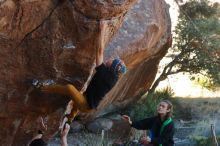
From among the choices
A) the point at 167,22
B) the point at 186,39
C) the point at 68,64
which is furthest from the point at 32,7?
the point at 186,39

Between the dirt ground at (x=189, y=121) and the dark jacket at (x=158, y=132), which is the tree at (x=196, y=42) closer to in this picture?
the dirt ground at (x=189, y=121)

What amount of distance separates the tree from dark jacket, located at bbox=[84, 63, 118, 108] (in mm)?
10278

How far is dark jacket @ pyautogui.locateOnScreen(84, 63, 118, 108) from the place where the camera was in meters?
7.54

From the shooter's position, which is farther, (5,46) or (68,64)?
(68,64)

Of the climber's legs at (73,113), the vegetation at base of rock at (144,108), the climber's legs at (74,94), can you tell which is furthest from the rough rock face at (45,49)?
the vegetation at base of rock at (144,108)

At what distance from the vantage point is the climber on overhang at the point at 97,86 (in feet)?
24.7

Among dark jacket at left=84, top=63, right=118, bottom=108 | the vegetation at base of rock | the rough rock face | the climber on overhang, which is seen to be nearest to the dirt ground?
the vegetation at base of rock

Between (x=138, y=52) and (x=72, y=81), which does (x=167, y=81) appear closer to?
(x=138, y=52)

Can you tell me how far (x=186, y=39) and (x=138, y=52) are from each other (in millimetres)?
6985

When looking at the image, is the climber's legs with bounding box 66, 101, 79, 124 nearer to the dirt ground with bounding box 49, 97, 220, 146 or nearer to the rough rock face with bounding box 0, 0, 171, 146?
the rough rock face with bounding box 0, 0, 171, 146

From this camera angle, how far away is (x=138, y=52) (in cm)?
1152

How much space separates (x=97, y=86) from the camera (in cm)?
770

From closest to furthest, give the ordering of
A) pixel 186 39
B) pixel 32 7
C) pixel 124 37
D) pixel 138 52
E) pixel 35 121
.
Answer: pixel 32 7 → pixel 35 121 → pixel 124 37 → pixel 138 52 → pixel 186 39

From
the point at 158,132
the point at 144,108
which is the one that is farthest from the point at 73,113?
the point at 144,108
